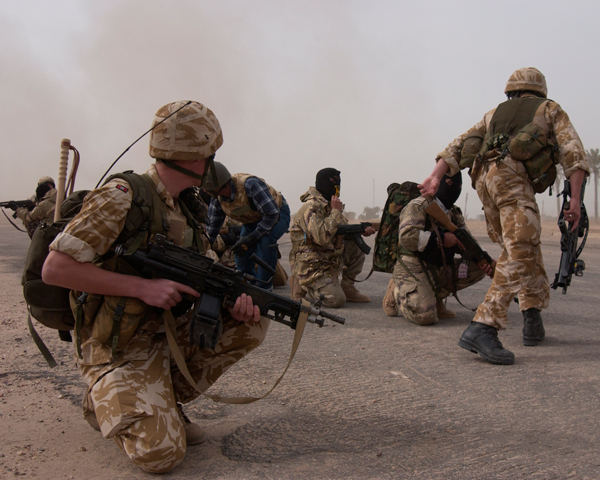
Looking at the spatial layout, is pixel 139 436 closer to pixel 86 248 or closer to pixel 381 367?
pixel 86 248

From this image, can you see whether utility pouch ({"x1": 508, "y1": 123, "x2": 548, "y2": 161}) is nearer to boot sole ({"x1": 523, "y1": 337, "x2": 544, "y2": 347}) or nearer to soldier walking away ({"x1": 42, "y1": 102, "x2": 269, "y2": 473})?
boot sole ({"x1": 523, "y1": 337, "x2": 544, "y2": 347})

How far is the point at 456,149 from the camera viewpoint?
4309mm

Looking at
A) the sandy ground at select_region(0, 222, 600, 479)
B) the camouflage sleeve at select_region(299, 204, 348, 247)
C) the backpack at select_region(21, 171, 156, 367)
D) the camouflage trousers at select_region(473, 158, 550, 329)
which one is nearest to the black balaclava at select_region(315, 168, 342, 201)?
the camouflage sleeve at select_region(299, 204, 348, 247)

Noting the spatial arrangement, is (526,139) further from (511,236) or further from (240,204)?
(240,204)

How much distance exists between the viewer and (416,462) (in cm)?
225

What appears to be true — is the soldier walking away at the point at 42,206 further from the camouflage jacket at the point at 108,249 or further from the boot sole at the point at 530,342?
the boot sole at the point at 530,342

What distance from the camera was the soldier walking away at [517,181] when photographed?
376 centimetres

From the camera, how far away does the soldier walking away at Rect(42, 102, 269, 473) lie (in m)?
2.22

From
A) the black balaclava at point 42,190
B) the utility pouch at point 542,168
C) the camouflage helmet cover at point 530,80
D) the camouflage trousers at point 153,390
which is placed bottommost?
the camouflage trousers at point 153,390

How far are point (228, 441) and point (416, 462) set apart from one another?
85 cm

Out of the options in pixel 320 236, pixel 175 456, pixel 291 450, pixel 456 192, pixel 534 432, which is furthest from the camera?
pixel 320 236

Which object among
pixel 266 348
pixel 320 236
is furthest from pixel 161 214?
pixel 320 236

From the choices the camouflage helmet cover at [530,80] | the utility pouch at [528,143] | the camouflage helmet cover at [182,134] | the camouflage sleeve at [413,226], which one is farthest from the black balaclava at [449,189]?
the camouflage helmet cover at [182,134]

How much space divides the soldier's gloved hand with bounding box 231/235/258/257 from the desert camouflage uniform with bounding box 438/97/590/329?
2.62m
